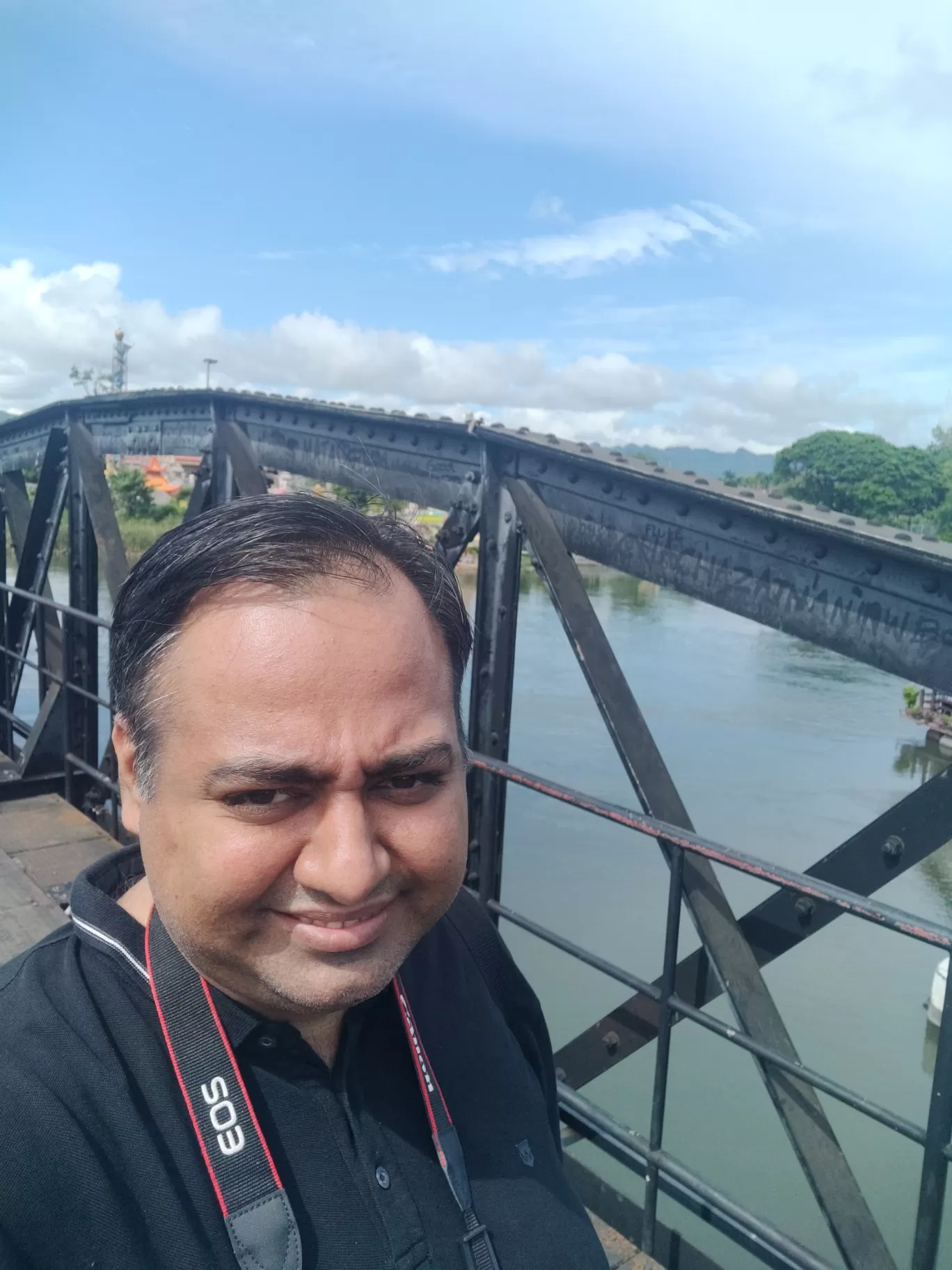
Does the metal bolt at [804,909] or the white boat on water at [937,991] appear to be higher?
the metal bolt at [804,909]

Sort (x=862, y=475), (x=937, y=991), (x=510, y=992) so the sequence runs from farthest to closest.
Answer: (x=862, y=475), (x=937, y=991), (x=510, y=992)

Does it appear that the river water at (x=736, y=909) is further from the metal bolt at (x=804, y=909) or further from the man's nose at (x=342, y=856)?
the man's nose at (x=342, y=856)

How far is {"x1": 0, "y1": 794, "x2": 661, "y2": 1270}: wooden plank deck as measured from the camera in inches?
104

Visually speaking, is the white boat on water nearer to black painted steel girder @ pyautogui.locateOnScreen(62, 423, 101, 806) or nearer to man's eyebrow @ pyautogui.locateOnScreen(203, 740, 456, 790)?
black painted steel girder @ pyautogui.locateOnScreen(62, 423, 101, 806)

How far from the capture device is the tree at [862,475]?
44500mm

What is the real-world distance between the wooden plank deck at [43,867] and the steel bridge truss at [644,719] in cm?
11

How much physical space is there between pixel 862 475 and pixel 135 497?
47713 mm

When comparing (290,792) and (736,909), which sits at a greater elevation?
(290,792)

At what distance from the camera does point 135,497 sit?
13258 millimetres

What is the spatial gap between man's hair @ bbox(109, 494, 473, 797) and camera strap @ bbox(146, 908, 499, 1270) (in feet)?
0.66

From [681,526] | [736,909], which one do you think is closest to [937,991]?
[736,909]

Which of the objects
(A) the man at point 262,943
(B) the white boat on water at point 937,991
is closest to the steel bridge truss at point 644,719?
(A) the man at point 262,943

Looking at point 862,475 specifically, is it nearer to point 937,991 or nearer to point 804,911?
point 937,991

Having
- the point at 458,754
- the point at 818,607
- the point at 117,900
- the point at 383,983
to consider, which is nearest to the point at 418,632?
the point at 458,754
